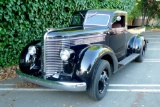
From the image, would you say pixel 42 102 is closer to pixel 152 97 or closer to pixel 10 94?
pixel 10 94

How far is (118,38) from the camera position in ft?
17.4

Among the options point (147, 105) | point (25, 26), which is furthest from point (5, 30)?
point (147, 105)

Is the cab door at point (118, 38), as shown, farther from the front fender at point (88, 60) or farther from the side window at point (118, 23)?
the front fender at point (88, 60)

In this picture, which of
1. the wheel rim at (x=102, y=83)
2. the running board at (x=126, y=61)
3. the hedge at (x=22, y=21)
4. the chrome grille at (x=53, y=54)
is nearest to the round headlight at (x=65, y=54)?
the chrome grille at (x=53, y=54)

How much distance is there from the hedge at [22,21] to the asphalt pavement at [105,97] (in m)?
0.98

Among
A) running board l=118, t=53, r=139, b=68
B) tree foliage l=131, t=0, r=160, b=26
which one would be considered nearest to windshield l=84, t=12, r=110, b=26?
running board l=118, t=53, r=139, b=68

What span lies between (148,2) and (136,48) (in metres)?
17.9

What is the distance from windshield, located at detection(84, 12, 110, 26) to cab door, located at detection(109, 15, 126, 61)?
23 cm

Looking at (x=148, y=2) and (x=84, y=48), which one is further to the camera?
(x=148, y=2)

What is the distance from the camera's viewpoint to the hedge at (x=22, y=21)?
5.16 meters

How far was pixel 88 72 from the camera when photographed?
11.6 ft

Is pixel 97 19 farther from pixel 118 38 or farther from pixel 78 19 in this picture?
pixel 118 38

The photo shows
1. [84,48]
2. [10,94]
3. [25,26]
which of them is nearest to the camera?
[84,48]

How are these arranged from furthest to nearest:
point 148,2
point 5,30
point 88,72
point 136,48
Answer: point 148,2 → point 136,48 → point 5,30 → point 88,72
